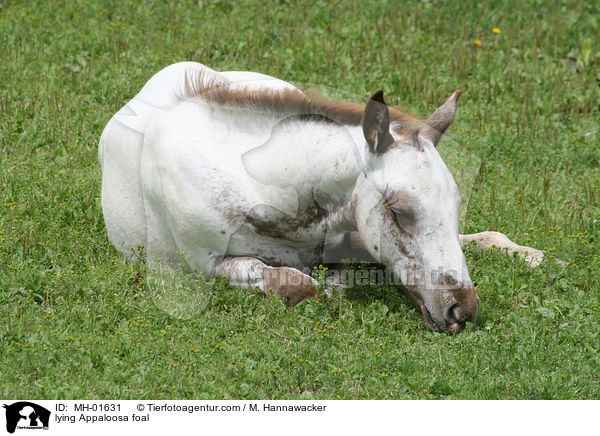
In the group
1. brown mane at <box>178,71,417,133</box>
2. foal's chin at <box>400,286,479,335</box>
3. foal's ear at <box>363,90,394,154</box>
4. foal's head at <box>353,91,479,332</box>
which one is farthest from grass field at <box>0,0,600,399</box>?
brown mane at <box>178,71,417,133</box>

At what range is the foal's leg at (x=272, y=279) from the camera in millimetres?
5570

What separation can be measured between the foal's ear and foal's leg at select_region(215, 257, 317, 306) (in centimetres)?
107

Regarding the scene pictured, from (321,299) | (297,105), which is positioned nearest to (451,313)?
(321,299)

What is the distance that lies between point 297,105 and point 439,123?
1.01 meters

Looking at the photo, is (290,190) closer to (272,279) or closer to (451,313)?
(272,279)

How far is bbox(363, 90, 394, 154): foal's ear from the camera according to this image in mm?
5035

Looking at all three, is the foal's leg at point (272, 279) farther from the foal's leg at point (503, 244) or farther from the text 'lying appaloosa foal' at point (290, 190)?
the foal's leg at point (503, 244)

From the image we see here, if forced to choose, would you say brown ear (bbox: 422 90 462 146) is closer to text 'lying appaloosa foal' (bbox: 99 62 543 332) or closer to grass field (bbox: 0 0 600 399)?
text 'lying appaloosa foal' (bbox: 99 62 543 332)

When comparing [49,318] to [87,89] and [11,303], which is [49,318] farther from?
[87,89]

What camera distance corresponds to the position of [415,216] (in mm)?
5070

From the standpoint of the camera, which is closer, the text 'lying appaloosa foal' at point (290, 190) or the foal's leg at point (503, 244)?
the text 'lying appaloosa foal' at point (290, 190)
